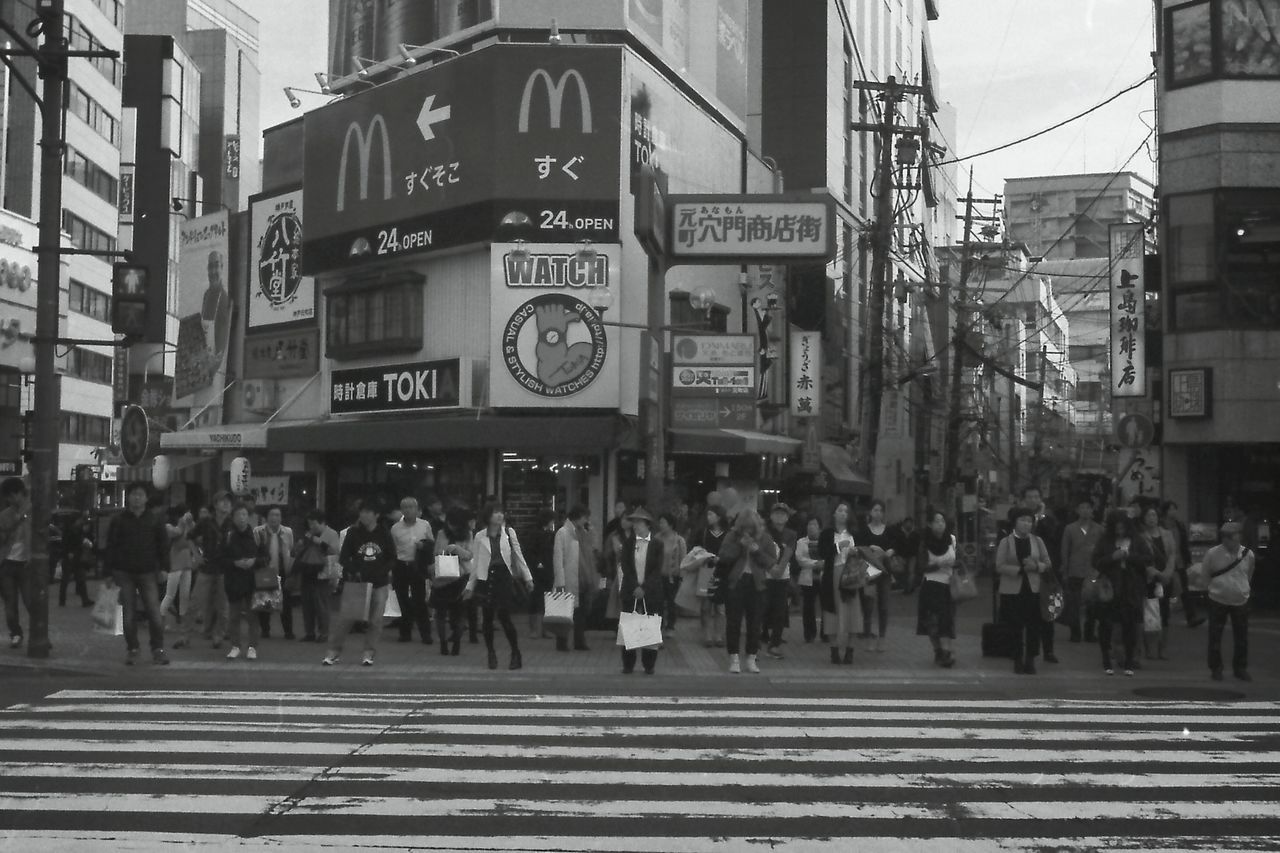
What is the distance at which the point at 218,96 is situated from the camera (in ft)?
325

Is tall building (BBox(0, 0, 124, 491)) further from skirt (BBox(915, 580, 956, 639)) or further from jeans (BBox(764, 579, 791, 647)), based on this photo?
skirt (BBox(915, 580, 956, 639))

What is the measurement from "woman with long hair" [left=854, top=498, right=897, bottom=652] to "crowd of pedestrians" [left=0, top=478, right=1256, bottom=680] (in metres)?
0.04

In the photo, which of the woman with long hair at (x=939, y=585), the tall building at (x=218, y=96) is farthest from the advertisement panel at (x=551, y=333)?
the tall building at (x=218, y=96)

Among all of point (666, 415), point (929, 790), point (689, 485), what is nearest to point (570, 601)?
point (666, 415)

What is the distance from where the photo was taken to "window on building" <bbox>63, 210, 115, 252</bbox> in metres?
59.6

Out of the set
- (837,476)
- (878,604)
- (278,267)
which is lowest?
(878,604)

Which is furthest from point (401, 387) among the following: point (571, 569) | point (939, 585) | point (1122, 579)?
point (1122, 579)

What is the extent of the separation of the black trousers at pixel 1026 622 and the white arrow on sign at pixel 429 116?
1522 cm

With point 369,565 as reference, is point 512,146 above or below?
above

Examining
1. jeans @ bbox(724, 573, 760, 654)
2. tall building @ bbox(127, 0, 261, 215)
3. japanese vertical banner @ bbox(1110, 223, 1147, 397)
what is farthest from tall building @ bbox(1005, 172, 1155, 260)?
jeans @ bbox(724, 573, 760, 654)

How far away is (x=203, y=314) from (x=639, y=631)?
22815 millimetres

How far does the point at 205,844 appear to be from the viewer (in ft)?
22.1

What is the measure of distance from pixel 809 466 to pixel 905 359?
56.6 feet

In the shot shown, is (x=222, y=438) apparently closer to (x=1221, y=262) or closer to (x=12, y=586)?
(x=12, y=586)
